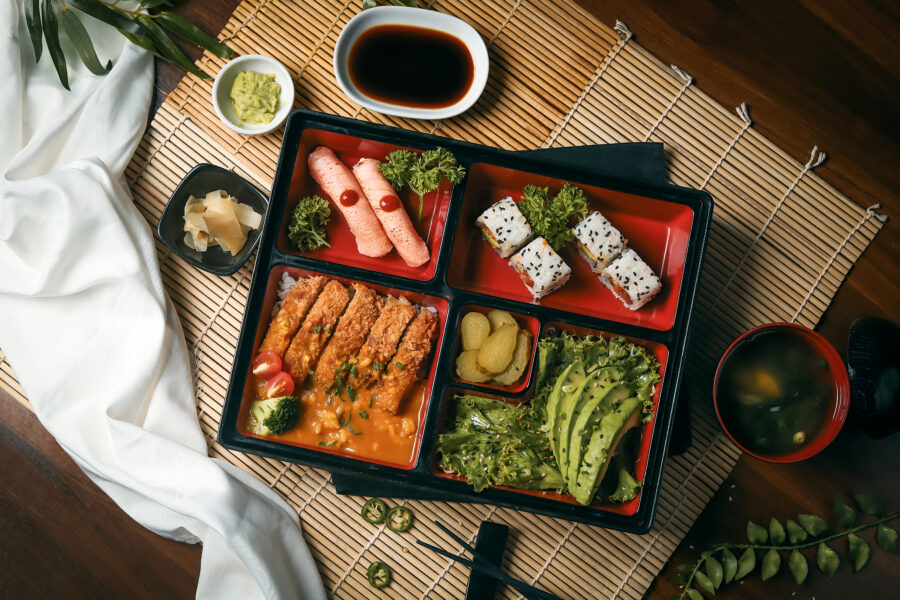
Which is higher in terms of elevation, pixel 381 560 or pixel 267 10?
pixel 267 10

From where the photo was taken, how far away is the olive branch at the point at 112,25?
10.2 ft

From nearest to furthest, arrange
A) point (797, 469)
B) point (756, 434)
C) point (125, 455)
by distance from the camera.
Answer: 1. point (756, 434)
2. point (125, 455)
3. point (797, 469)

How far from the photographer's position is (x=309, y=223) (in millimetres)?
3127

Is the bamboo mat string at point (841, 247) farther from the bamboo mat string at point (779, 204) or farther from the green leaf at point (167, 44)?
the green leaf at point (167, 44)

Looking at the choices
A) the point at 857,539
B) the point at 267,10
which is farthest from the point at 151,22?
the point at 857,539

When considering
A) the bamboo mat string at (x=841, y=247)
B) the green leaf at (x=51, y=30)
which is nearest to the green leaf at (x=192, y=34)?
the green leaf at (x=51, y=30)

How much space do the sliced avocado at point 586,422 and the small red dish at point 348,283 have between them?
0.77 m

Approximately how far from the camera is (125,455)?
10.3ft

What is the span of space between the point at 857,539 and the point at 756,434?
1.12m

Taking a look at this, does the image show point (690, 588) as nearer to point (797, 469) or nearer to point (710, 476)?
point (710, 476)

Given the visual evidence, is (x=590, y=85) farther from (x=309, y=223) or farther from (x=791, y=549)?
(x=791, y=549)

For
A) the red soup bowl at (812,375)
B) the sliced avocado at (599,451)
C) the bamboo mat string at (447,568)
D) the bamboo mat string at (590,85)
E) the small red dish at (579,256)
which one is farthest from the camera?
the bamboo mat string at (590,85)

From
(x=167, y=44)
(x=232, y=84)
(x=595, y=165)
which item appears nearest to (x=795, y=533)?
(x=595, y=165)

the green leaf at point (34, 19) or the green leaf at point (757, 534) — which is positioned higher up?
the green leaf at point (34, 19)
